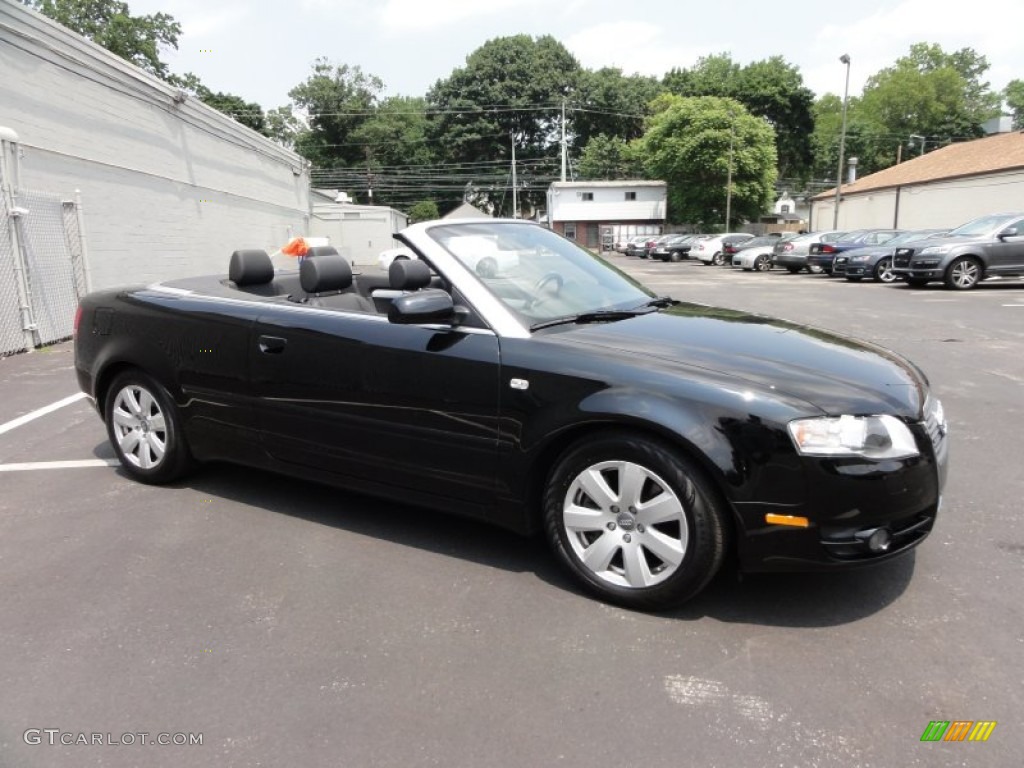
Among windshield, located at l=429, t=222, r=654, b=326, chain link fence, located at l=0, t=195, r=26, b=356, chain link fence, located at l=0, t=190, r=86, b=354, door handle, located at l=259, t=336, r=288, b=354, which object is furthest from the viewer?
chain link fence, located at l=0, t=190, r=86, b=354

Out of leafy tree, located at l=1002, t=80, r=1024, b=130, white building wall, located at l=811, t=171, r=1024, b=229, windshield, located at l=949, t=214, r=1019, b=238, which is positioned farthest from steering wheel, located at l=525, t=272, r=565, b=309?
leafy tree, located at l=1002, t=80, r=1024, b=130

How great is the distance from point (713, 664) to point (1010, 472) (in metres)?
3.02

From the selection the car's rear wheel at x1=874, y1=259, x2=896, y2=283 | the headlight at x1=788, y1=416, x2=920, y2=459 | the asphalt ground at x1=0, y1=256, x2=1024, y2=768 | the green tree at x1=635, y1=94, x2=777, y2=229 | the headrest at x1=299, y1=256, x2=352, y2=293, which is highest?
the green tree at x1=635, y1=94, x2=777, y2=229

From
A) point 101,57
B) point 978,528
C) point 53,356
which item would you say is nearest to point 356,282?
point 978,528

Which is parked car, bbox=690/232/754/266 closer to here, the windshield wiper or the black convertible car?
the black convertible car

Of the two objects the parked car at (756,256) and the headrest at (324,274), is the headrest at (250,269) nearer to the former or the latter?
the headrest at (324,274)

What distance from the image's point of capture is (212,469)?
4.86 m

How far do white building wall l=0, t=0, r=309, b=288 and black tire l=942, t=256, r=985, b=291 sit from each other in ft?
57.0

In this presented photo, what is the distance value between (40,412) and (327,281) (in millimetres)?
3780

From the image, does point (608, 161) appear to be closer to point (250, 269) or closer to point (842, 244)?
point (842, 244)

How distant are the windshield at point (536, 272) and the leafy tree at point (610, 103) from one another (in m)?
76.8

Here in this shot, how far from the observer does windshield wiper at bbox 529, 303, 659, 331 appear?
3.39 m

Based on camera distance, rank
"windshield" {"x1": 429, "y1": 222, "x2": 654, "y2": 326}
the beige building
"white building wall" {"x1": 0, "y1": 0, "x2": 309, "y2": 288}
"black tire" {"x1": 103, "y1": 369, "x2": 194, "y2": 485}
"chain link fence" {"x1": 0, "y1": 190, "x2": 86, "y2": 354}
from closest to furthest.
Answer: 1. "windshield" {"x1": 429, "y1": 222, "x2": 654, "y2": 326}
2. "black tire" {"x1": 103, "y1": 369, "x2": 194, "y2": 485}
3. "chain link fence" {"x1": 0, "y1": 190, "x2": 86, "y2": 354}
4. "white building wall" {"x1": 0, "y1": 0, "x2": 309, "y2": 288}
5. the beige building

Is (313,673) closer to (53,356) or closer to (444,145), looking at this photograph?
(53,356)
